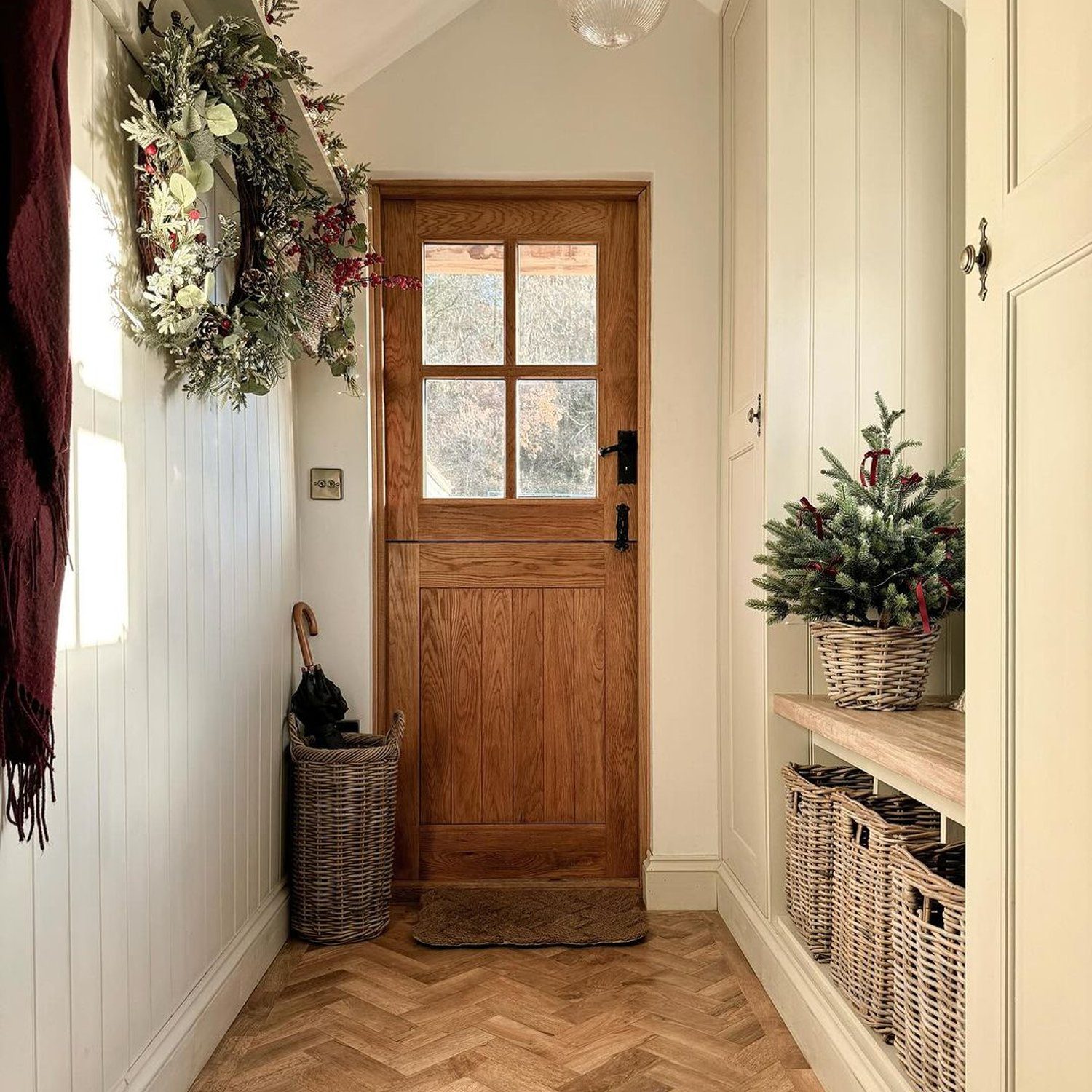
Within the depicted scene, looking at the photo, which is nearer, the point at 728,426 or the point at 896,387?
the point at 896,387

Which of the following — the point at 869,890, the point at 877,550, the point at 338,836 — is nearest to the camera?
the point at 869,890

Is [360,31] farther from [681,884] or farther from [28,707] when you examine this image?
[681,884]

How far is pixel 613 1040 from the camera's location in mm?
2121

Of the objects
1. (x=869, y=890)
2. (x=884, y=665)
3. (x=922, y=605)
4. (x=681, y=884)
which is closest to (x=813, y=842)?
(x=869, y=890)

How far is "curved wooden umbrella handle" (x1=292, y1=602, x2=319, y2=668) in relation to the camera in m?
2.76

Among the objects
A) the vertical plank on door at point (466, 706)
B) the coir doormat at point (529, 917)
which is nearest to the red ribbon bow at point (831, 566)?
the coir doormat at point (529, 917)

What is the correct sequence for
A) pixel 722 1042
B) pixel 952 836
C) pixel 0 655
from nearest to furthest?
pixel 0 655
pixel 952 836
pixel 722 1042

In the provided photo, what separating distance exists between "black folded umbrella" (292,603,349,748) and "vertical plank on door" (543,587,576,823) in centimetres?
62

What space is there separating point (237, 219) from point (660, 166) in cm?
136

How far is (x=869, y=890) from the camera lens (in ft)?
6.02

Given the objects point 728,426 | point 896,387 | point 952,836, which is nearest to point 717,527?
point 728,426

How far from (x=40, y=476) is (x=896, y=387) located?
1819 millimetres

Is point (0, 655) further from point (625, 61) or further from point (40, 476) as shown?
point (625, 61)

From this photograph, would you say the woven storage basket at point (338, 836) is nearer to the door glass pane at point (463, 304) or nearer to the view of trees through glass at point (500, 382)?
the view of trees through glass at point (500, 382)
